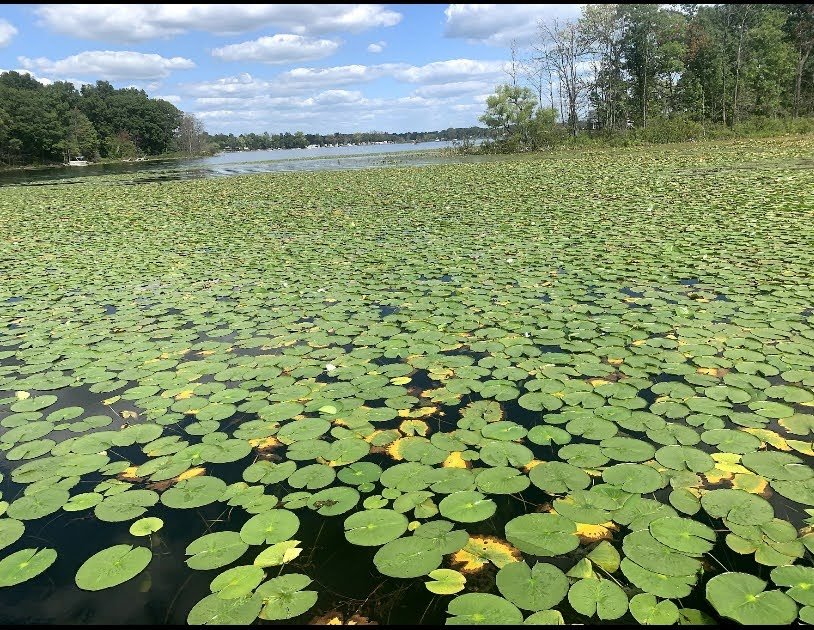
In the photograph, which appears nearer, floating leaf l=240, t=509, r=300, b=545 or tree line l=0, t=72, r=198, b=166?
floating leaf l=240, t=509, r=300, b=545

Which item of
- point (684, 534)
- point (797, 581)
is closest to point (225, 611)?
point (684, 534)

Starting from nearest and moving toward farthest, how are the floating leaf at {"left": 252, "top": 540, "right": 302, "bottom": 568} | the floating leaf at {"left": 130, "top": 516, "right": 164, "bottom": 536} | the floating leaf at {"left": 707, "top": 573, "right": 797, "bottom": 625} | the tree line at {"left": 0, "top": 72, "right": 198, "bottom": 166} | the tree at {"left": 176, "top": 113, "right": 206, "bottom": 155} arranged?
1. the floating leaf at {"left": 707, "top": 573, "right": 797, "bottom": 625}
2. the floating leaf at {"left": 252, "top": 540, "right": 302, "bottom": 568}
3. the floating leaf at {"left": 130, "top": 516, "right": 164, "bottom": 536}
4. the tree line at {"left": 0, "top": 72, "right": 198, "bottom": 166}
5. the tree at {"left": 176, "top": 113, "right": 206, "bottom": 155}

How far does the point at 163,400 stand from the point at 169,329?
140cm

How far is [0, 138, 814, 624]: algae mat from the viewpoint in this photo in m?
1.69

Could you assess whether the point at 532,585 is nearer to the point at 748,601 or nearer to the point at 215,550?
the point at 748,601

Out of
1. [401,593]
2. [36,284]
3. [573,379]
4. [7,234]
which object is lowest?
[401,593]

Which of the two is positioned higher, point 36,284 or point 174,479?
point 36,284

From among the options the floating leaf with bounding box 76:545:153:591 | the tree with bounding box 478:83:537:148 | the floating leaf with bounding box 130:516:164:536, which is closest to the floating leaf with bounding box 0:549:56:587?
the floating leaf with bounding box 76:545:153:591

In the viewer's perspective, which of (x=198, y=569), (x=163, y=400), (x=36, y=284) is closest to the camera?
(x=198, y=569)

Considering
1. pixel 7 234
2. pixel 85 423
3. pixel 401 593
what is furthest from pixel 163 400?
pixel 7 234

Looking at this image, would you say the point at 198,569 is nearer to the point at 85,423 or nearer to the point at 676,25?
the point at 85,423

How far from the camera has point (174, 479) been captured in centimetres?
238

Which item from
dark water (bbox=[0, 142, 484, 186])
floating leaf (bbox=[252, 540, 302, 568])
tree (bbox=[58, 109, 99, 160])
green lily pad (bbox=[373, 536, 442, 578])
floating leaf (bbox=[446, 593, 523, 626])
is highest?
tree (bbox=[58, 109, 99, 160])

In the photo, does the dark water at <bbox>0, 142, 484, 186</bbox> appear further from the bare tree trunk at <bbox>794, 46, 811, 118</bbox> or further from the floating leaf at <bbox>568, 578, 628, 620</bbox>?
the floating leaf at <bbox>568, 578, 628, 620</bbox>
